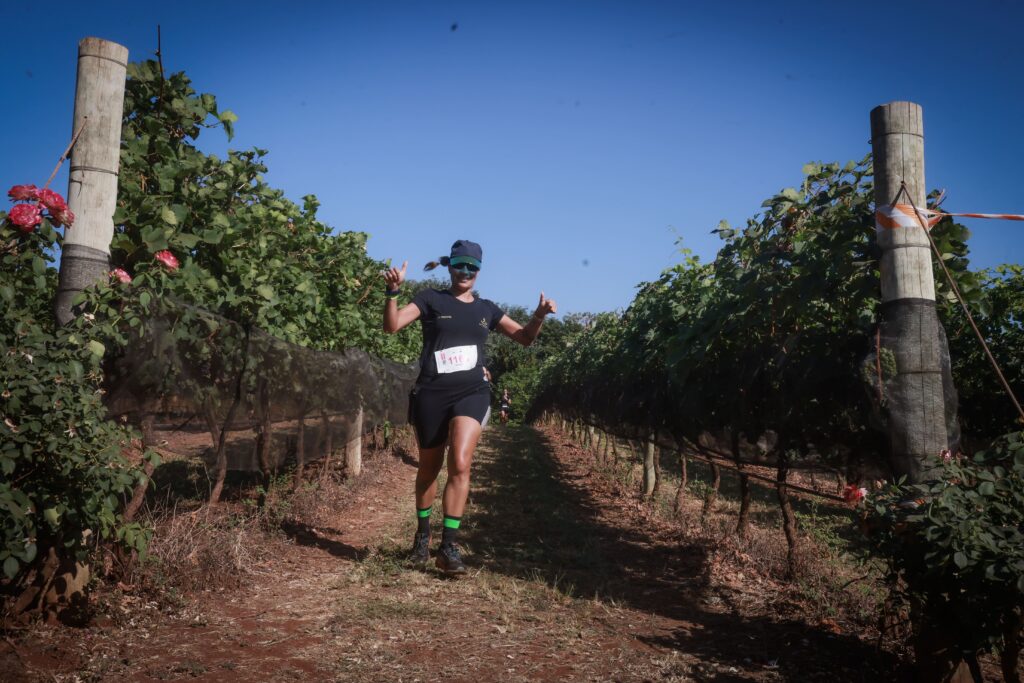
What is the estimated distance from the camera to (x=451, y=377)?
14.8ft

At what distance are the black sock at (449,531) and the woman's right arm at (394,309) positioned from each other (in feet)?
3.80

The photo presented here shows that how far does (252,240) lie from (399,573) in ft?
7.82

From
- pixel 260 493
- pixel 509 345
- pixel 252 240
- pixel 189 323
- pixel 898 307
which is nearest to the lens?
pixel 898 307

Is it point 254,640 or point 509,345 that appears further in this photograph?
point 509,345

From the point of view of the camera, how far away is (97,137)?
3.28m

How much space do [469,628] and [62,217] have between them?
8.13 ft

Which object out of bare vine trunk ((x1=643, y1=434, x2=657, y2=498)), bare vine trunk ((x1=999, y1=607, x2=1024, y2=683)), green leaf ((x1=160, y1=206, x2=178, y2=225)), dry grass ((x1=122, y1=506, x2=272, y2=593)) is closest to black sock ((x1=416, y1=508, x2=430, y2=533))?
dry grass ((x1=122, y1=506, x2=272, y2=593))

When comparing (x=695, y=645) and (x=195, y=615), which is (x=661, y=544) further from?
(x=195, y=615)

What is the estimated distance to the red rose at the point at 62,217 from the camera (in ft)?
9.65

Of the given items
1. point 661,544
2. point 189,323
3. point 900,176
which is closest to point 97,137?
point 189,323

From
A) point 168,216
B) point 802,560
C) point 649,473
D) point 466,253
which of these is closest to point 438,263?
point 466,253

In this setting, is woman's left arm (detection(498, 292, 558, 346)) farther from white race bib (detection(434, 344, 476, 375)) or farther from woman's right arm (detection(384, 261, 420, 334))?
woman's right arm (detection(384, 261, 420, 334))

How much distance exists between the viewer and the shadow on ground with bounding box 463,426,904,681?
317cm

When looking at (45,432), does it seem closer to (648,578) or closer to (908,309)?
(908,309)
